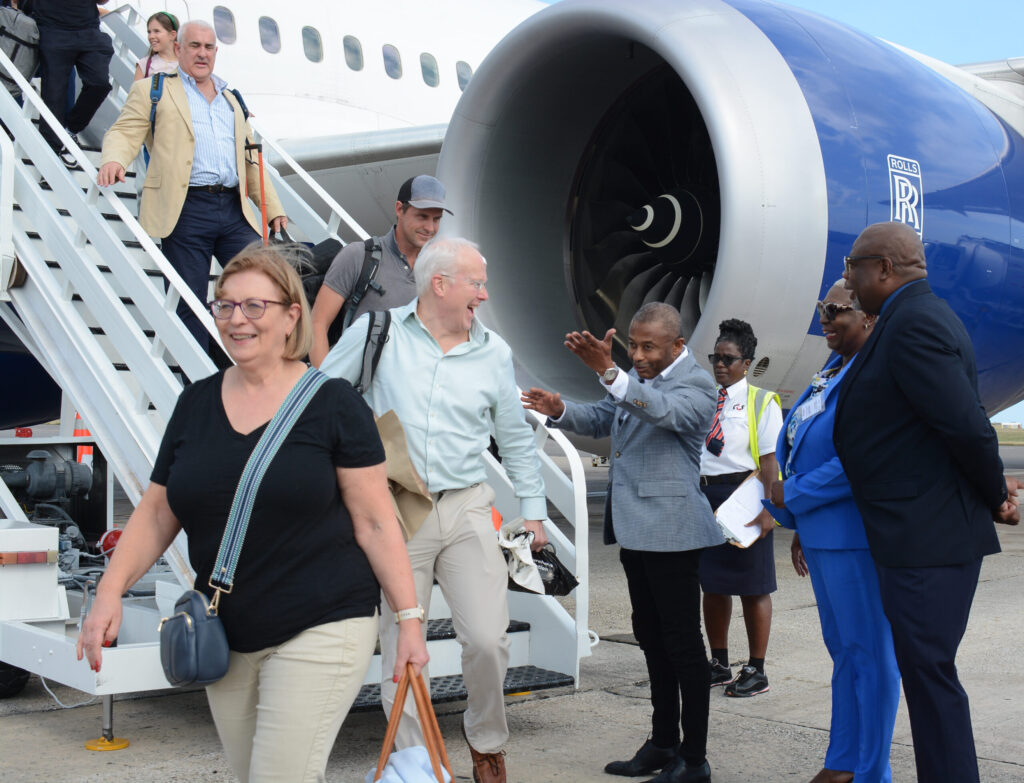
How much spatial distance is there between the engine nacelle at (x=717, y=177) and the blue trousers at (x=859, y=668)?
206cm

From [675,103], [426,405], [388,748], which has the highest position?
[675,103]

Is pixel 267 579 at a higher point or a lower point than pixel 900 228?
lower

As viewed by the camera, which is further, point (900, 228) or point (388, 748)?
point (900, 228)

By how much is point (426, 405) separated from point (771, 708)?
5.53 ft

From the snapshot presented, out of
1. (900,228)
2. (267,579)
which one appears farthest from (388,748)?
(900,228)

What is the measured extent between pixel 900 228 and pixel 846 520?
0.68 m

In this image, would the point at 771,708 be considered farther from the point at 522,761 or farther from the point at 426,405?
the point at 426,405

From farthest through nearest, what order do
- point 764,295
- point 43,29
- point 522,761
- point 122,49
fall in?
point 122,49 < point 43,29 < point 764,295 < point 522,761

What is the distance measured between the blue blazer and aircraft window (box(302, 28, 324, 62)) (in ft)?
23.0

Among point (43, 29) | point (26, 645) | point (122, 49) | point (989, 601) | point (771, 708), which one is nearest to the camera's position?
point (26, 645)

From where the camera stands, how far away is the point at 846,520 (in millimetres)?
2750

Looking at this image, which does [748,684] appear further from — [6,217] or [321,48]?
[321,48]

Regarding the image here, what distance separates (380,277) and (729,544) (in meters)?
1.53

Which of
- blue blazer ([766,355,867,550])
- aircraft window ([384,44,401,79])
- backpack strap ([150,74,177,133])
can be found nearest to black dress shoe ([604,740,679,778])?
blue blazer ([766,355,867,550])
